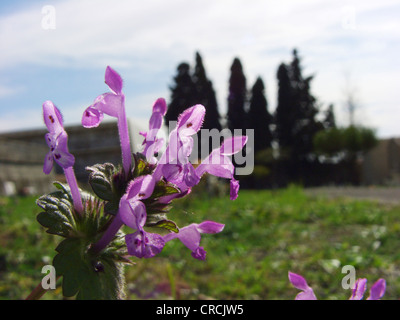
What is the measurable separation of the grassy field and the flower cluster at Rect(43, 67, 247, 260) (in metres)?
0.96

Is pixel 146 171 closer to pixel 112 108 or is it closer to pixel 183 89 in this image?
pixel 112 108

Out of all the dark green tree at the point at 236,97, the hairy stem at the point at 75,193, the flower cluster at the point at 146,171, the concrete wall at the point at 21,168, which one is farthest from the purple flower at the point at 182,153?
the concrete wall at the point at 21,168

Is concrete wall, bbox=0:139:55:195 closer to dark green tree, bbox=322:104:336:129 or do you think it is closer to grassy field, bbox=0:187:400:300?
grassy field, bbox=0:187:400:300

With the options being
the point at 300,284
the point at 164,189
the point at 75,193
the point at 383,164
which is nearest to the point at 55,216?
the point at 75,193

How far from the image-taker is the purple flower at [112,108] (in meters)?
0.47

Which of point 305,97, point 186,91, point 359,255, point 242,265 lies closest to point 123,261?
point 186,91

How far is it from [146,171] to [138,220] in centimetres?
9

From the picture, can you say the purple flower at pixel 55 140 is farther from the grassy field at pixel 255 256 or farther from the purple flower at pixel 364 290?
the grassy field at pixel 255 256

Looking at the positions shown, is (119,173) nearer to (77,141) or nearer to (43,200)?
(43,200)

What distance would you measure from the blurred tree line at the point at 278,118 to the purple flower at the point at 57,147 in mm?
180

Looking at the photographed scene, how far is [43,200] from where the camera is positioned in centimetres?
52

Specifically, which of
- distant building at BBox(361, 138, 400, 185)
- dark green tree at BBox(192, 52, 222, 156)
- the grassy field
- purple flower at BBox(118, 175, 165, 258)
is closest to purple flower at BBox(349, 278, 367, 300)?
purple flower at BBox(118, 175, 165, 258)

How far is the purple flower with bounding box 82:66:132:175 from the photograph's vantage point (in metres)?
0.47
